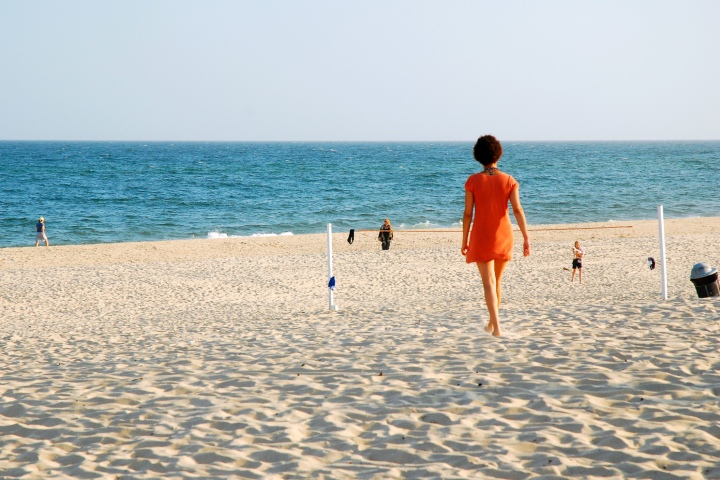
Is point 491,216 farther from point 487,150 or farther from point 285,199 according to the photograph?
point 285,199

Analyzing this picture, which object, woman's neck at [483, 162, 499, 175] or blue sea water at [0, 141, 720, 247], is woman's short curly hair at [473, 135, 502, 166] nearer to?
woman's neck at [483, 162, 499, 175]

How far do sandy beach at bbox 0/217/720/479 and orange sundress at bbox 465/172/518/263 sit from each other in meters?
0.78

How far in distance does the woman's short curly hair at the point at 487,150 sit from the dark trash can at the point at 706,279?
13.5ft

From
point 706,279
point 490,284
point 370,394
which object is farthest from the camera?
point 706,279

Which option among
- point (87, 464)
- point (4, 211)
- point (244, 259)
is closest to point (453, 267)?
point (244, 259)

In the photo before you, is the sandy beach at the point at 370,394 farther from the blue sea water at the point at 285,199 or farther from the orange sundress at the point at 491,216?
the blue sea water at the point at 285,199

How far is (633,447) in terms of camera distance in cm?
340

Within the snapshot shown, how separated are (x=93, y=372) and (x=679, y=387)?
4411mm

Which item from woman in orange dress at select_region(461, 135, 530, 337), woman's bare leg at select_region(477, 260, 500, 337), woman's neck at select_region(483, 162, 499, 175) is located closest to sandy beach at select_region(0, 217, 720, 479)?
woman's bare leg at select_region(477, 260, 500, 337)

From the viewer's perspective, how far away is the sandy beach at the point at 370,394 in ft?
11.2

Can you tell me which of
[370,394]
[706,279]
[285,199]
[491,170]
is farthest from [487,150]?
[285,199]

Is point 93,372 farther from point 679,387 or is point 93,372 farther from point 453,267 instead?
point 453,267

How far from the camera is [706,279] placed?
27.1 feet

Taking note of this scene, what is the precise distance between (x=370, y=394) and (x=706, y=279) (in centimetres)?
561
